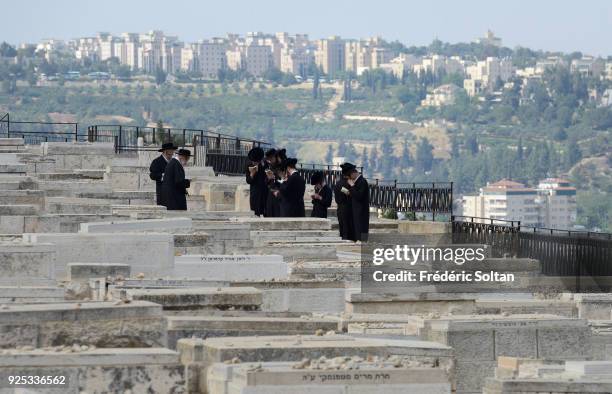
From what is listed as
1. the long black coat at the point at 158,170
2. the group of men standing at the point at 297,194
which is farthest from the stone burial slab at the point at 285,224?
the long black coat at the point at 158,170

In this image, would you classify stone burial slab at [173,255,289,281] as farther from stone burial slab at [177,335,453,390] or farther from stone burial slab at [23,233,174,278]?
stone burial slab at [177,335,453,390]

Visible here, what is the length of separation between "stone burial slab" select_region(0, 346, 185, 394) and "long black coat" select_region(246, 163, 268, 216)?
36.4 feet

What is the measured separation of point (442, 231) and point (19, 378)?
16.1m

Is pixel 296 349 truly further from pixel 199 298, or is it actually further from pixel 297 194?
pixel 297 194

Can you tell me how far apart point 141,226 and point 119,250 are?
1.64 meters

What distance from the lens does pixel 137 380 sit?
25.4 ft

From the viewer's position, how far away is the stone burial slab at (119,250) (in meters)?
11.2

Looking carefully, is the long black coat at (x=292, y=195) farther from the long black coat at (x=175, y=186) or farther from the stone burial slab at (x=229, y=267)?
the stone burial slab at (x=229, y=267)

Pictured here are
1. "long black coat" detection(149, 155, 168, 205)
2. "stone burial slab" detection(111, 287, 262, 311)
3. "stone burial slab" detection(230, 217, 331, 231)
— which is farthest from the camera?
"long black coat" detection(149, 155, 168, 205)

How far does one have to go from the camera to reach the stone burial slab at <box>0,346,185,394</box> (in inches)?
303

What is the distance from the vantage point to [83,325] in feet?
27.3

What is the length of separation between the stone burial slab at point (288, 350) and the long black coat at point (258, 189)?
10331 mm

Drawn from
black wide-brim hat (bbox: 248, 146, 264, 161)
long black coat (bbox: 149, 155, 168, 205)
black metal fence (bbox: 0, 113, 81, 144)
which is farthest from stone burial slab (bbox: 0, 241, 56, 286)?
black metal fence (bbox: 0, 113, 81, 144)

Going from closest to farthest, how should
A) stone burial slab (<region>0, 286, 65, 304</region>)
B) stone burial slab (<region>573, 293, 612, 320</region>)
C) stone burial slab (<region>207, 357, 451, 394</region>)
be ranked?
1. stone burial slab (<region>207, 357, 451, 394</region>)
2. stone burial slab (<region>0, 286, 65, 304</region>)
3. stone burial slab (<region>573, 293, 612, 320</region>)
